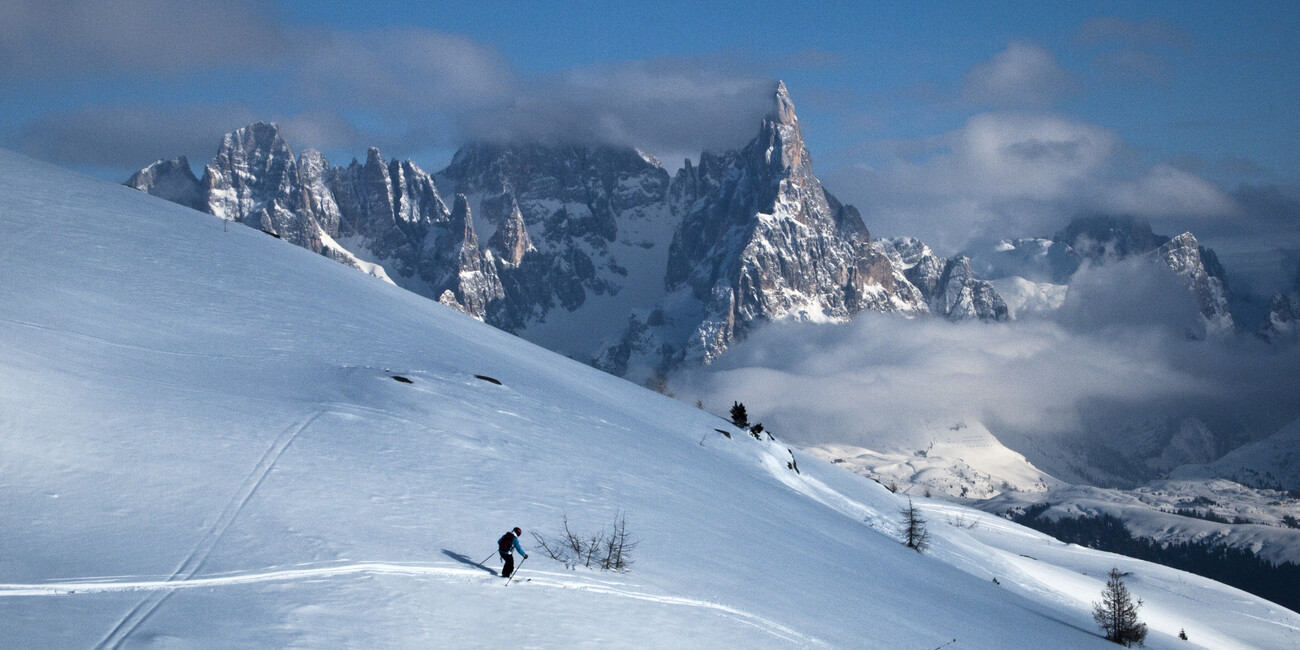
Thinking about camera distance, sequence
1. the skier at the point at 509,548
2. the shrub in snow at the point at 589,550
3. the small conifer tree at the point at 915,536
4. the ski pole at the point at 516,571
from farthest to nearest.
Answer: the small conifer tree at the point at 915,536, the shrub in snow at the point at 589,550, the ski pole at the point at 516,571, the skier at the point at 509,548

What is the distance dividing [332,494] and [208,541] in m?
2.77

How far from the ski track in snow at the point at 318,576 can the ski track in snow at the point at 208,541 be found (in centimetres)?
1

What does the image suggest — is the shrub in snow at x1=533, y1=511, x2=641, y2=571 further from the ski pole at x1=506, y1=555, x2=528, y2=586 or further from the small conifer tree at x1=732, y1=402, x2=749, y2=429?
the small conifer tree at x1=732, y1=402, x2=749, y2=429

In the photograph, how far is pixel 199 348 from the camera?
25.1m

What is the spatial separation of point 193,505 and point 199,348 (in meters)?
10.2

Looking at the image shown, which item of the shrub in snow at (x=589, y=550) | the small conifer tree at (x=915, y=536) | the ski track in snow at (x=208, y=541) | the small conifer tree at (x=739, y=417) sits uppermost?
the small conifer tree at (x=739, y=417)

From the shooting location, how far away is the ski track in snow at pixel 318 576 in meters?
12.9

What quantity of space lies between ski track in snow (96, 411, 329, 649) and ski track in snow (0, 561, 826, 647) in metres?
0.01

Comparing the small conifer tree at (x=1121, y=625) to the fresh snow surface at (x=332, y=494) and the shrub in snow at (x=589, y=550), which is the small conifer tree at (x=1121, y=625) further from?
the shrub in snow at (x=589, y=550)

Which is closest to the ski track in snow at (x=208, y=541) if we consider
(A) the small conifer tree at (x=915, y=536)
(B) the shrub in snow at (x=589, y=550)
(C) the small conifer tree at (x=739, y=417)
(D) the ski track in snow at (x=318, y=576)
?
(D) the ski track in snow at (x=318, y=576)

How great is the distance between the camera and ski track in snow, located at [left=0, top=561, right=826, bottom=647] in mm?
12873

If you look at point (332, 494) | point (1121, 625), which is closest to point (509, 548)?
point (332, 494)

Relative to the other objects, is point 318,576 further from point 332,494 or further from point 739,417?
point 739,417

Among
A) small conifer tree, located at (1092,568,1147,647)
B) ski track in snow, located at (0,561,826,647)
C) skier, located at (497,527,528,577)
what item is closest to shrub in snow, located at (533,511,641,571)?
ski track in snow, located at (0,561,826,647)
